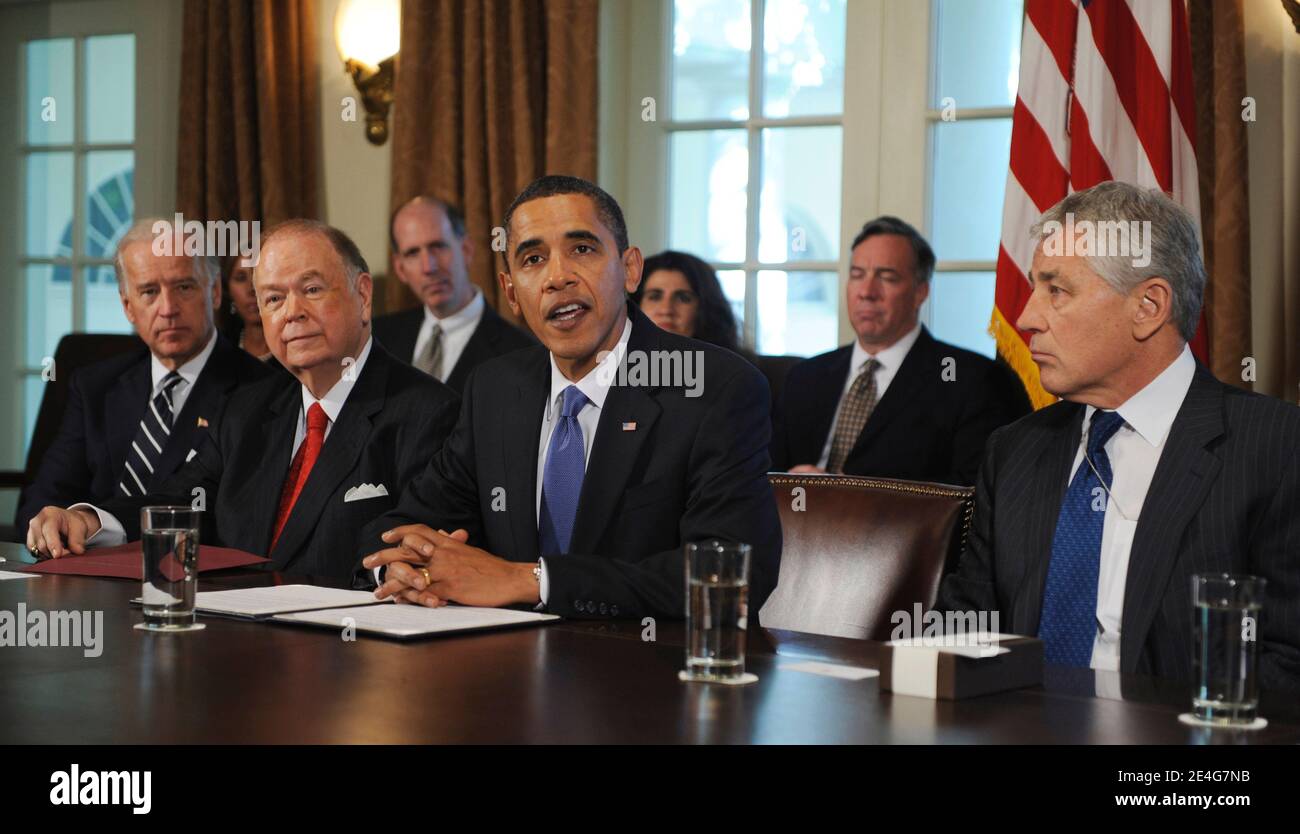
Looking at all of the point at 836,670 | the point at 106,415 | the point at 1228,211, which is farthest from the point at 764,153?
the point at 836,670

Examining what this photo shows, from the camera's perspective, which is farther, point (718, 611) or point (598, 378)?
point (598, 378)

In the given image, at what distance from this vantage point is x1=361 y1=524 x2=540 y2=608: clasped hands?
2109mm

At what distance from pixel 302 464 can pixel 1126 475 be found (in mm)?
1545

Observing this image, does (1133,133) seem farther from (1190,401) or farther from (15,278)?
(15,278)

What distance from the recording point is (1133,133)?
3889 millimetres

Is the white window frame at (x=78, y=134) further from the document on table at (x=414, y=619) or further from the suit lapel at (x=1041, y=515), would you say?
the suit lapel at (x=1041, y=515)

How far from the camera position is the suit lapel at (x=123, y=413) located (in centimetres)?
371

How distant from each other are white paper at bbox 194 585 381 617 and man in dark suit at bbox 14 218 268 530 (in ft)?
4.58

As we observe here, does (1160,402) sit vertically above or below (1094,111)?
below

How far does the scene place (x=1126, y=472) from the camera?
86.2 inches

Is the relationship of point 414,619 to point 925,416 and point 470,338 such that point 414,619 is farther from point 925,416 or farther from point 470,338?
point 470,338
